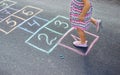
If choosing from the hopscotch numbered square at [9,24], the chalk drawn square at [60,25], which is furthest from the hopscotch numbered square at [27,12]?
the chalk drawn square at [60,25]

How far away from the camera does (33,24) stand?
10.2 ft

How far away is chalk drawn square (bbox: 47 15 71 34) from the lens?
118 inches

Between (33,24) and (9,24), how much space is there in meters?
0.35

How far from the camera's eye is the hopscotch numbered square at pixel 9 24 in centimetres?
302

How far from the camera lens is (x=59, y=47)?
106 inches

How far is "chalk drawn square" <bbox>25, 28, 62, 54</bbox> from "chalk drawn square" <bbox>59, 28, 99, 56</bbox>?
0.09 metres

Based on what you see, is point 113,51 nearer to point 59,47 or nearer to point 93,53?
point 93,53

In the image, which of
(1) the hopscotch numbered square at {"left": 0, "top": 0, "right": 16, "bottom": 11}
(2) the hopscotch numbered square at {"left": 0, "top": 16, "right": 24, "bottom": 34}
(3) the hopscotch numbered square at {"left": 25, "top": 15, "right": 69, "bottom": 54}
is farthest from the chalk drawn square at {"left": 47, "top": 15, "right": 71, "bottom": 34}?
(1) the hopscotch numbered square at {"left": 0, "top": 0, "right": 16, "bottom": 11}

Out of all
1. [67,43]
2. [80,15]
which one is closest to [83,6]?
[80,15]

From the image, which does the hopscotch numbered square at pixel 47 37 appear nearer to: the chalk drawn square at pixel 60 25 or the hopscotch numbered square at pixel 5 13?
the chalk drawn square at pixel 60 25

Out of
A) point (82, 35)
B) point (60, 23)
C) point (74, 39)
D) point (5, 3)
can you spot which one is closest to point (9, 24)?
point (5, 3)

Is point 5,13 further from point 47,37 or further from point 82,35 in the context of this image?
point 82,35

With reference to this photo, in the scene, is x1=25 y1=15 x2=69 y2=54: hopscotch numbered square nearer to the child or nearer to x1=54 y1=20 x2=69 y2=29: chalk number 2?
x1=54 y1=20 x2=69 y2=29: chalk number 2

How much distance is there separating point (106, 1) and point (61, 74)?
5.77 feet
